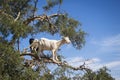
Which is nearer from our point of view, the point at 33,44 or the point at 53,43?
the point at 53,43

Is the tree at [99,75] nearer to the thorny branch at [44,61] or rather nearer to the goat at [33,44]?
the thorny branch at [44,61]

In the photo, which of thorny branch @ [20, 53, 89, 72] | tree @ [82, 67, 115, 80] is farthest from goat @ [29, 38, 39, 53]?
tree @ [82, 67, 115, 80]

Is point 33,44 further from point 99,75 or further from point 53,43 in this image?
point 99,75

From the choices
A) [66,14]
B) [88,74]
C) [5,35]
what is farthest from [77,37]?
[5,35]

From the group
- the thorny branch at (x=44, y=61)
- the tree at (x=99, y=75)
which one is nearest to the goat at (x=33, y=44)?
the thorny branch at (x=44, y=61)

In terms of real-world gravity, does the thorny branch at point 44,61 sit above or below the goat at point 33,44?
below

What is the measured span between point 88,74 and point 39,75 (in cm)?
181

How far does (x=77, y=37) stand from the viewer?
1278cm

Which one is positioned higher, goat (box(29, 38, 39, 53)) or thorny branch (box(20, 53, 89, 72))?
goat (box(29, 38, 39, 53))

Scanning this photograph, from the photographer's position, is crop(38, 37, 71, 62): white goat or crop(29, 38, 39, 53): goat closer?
crop(38, 37, 71, 62): white goat

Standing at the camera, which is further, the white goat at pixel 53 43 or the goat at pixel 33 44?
the goat at pixel 33 44

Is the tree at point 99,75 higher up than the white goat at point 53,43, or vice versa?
the white goat at point 53,43

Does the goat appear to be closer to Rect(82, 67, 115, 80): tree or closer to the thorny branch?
the thorny branch

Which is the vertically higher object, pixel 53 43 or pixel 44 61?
pixel 53 43
